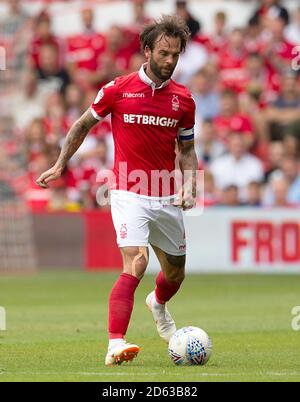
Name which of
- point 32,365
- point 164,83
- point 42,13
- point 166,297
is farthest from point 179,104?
point 42,13

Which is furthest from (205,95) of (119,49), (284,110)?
(119,49)

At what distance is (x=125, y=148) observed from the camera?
9.74 m

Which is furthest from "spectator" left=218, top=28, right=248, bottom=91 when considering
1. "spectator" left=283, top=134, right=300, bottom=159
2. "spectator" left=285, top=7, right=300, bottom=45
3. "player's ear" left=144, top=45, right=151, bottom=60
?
"player's ear" left=144, top=45, right=151, bottom=60

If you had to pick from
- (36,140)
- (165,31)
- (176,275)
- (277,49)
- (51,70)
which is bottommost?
(176,275)

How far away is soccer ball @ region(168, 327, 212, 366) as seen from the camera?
9.25 metres

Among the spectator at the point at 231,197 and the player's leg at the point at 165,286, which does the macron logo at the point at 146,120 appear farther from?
the spectator at the point at 231,197

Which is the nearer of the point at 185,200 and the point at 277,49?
the point at 185,200

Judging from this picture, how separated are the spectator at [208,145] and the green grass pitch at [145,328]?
116 inches

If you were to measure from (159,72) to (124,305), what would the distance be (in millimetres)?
1966

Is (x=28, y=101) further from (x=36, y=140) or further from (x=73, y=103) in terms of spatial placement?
(x=36, y=140)

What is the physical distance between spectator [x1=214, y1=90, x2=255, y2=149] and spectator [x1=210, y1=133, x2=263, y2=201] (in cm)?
40

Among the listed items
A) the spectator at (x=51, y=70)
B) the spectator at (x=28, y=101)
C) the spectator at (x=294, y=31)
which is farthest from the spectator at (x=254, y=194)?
the spectator at (x=28, y=101)

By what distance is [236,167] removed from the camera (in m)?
21.6

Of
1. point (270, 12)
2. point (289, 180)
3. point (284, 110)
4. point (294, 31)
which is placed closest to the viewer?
point (289, 180)
